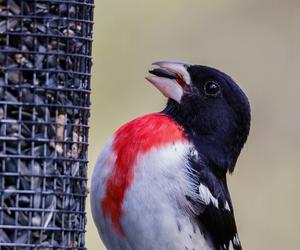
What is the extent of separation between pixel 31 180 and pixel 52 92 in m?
0.42

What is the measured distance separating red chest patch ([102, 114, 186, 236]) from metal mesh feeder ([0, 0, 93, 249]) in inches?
16.3

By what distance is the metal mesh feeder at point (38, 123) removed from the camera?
600 cm

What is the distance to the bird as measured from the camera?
21.5 ft

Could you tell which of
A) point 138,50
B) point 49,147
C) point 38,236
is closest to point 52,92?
point 49,147

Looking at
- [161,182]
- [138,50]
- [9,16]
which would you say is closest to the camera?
[9,16]

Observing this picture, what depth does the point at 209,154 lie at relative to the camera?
696 centimetres

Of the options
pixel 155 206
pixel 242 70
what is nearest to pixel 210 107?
pixel 155 206

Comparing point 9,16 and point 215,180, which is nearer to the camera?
point 9,16

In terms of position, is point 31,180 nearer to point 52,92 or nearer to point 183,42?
point 52,92

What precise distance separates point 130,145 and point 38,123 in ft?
2.63

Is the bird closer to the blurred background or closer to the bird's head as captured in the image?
the bird's head

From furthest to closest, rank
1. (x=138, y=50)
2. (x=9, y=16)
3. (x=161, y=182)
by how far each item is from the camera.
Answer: (x=138, y=50), (x=161, y=182), (x=9, y=16)

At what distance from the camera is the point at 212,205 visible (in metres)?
6.89

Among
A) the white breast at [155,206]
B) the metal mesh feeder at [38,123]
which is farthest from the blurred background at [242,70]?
the metal mesh feeder at [38,123]
